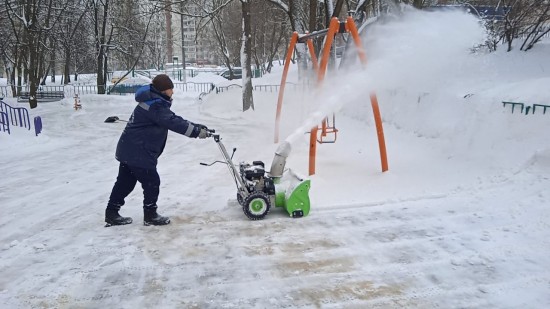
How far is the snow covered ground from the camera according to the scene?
3.61 meters

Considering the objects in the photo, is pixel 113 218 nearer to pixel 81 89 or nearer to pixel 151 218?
pixel 151 218

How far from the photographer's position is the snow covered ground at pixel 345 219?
3609 millimetres

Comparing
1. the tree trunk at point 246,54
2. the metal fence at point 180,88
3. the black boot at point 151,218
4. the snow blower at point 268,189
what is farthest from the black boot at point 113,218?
the metal fence at point 180,88

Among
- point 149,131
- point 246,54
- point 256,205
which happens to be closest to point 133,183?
point 149,131

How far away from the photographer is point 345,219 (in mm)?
5273

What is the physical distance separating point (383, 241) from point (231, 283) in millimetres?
1700

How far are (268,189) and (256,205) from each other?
→ 12.5 inches

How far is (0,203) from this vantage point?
6324 mm

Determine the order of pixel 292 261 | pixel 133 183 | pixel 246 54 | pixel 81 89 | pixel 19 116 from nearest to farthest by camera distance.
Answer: pixel 292 261 → pixel 133 183 → pixel 19 116 → pixel 246 54 → pixel 81 89

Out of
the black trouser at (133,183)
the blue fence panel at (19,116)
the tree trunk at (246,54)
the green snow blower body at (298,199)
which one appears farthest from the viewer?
the tree trunk at (246,54)

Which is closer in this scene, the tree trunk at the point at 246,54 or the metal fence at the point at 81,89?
the tree trunk at the point at 246,54

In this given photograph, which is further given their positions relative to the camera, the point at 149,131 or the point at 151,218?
the point at 151,218

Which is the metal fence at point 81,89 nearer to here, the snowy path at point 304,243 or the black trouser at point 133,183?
the snowy path at point 304,243

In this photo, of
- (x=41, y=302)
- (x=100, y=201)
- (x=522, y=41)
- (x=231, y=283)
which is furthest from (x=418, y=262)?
(x=522, y=41)
